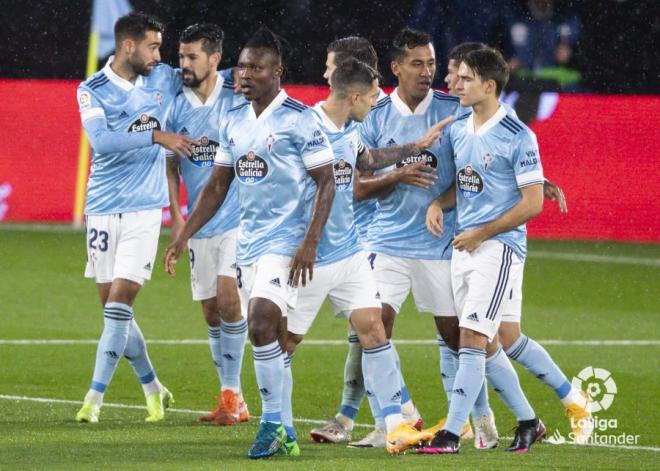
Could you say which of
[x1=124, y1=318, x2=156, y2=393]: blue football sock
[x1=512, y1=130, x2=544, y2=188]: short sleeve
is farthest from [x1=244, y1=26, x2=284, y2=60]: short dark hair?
[x1=124, y1=318, x2=156, y2=393]: blue football sock

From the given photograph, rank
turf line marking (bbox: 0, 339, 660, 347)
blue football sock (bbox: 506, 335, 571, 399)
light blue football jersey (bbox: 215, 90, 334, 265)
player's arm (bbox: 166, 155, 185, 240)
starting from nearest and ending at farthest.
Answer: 1. light blue football jersey (bbox: 215, 90, 334, 265)
2. blue football sock (bbox: 506, 335, 571, 399)
3. player's arm (bbox: 166, 155, 185, 240)
4. turf line marking (bbox: 0, 339, 660, 347)

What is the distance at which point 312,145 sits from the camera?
23.8 feet

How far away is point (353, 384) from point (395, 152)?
4.59 ft

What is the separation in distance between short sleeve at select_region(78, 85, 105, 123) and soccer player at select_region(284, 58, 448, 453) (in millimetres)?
1710

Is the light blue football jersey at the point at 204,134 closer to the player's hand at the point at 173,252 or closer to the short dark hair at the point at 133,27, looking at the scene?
the short dark hair at the point at 133,27

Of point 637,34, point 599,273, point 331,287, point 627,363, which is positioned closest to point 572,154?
point 599,273

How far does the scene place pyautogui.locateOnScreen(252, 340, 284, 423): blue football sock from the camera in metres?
7.20

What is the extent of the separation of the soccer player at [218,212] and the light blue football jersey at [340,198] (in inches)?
55.3

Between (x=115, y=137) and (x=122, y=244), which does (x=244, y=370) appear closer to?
(x=122, y=244)

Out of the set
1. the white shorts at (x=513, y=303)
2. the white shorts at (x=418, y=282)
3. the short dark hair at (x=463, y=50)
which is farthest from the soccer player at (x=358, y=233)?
the white shorts at (x=513, y=303)

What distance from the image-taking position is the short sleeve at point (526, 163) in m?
7.44

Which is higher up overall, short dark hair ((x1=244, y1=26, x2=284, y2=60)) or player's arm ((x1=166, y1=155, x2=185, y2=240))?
short dark hair ((x1=244, y1=26, x2=284, y2=60))

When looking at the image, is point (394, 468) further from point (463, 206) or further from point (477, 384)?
point (463, 206)

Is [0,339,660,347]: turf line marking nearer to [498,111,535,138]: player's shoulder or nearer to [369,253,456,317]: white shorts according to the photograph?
[369,253,456,317]: white shorts
